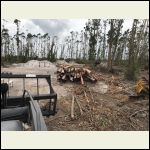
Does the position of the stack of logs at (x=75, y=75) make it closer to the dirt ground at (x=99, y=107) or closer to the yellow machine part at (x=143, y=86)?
the dirt ground at (x=99, y=107)

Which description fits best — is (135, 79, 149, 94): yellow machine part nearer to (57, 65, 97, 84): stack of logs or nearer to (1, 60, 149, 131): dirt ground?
(1, 60, 149, 131): dirt ground

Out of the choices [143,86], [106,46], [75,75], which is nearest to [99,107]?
[143,86]

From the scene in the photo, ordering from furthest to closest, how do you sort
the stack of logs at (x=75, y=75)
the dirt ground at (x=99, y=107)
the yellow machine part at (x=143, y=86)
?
the stack of logs at (x=75, y=75), the dirt ground at (x=99, y=107), the yellow machine part at (x=143, y=86)

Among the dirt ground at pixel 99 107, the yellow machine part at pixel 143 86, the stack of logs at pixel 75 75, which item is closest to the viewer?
the yellow machine part at pixel 143 86

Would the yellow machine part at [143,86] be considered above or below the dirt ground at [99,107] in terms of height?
above

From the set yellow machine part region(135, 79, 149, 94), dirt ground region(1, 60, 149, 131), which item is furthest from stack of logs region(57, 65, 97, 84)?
yellow machine part region(135, 79, 149, 94)

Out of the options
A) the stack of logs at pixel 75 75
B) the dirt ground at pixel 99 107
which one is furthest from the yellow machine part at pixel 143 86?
the stack of logs at pixel 75 75

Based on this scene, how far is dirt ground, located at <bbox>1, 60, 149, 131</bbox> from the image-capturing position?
5.73 meters

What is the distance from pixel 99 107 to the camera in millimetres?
7094

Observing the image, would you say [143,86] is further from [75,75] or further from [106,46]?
[106,46]

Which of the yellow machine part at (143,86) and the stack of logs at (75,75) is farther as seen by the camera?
the stack of logs at (75,75)

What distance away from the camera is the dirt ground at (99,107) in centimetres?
573

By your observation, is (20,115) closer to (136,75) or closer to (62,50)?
(136,75)

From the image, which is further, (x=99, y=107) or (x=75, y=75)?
(x=75, y=75)
